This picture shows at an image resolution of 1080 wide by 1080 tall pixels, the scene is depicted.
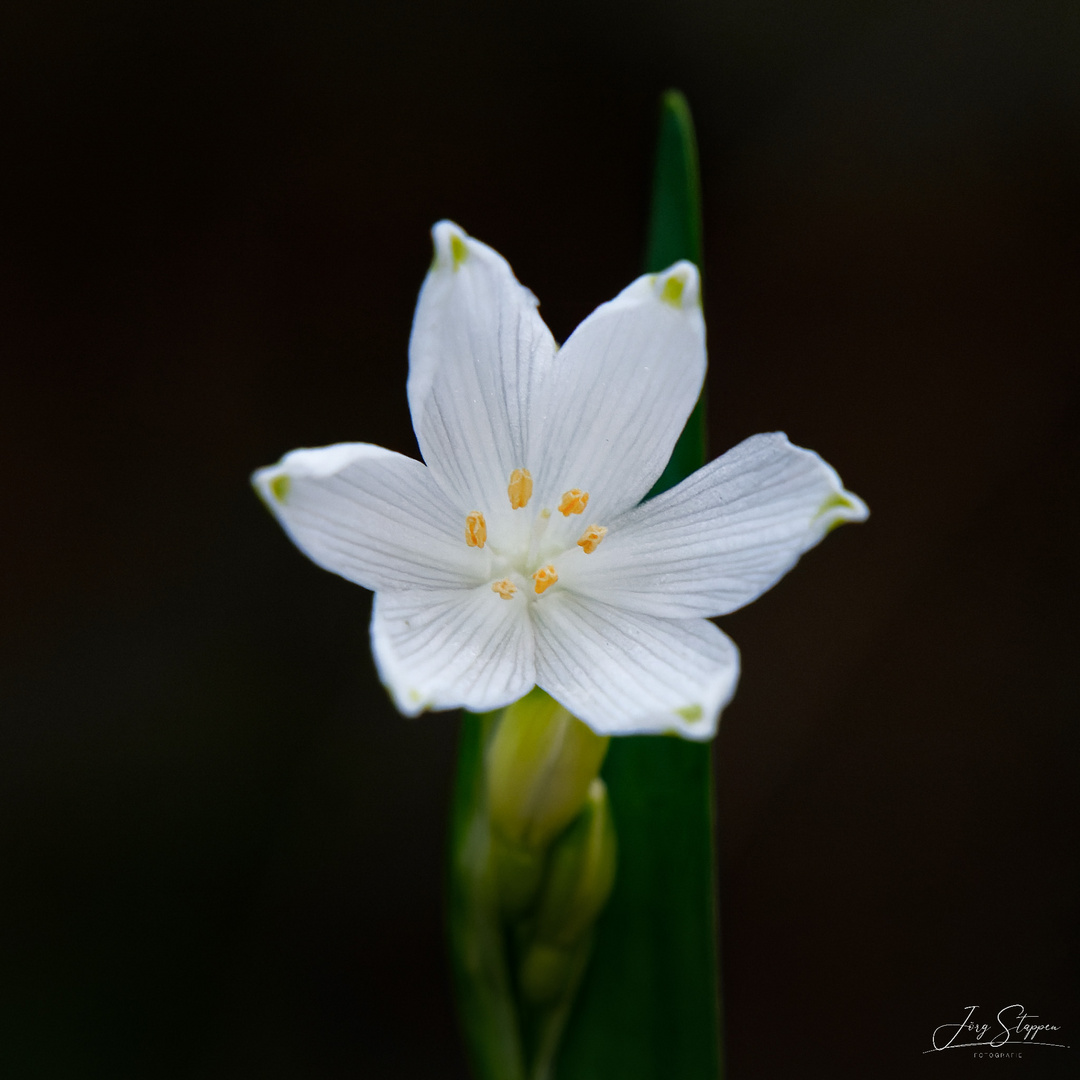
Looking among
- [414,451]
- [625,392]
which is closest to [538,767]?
[625,392]

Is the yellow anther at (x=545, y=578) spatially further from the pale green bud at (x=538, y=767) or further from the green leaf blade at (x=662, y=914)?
the green leaf blade at (x=662, y=914)

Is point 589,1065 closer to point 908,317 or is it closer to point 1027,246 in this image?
point 908,317

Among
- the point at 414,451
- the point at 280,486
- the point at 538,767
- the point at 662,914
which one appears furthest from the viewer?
the point at 414,451

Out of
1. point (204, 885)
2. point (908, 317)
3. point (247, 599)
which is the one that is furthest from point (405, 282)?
point (204, 885)

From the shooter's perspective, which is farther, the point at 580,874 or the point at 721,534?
the point at 580,874

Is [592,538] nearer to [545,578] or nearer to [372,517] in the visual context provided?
[545,578]

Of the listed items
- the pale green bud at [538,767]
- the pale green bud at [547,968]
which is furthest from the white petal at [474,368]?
the pale green bud at [547,968]
